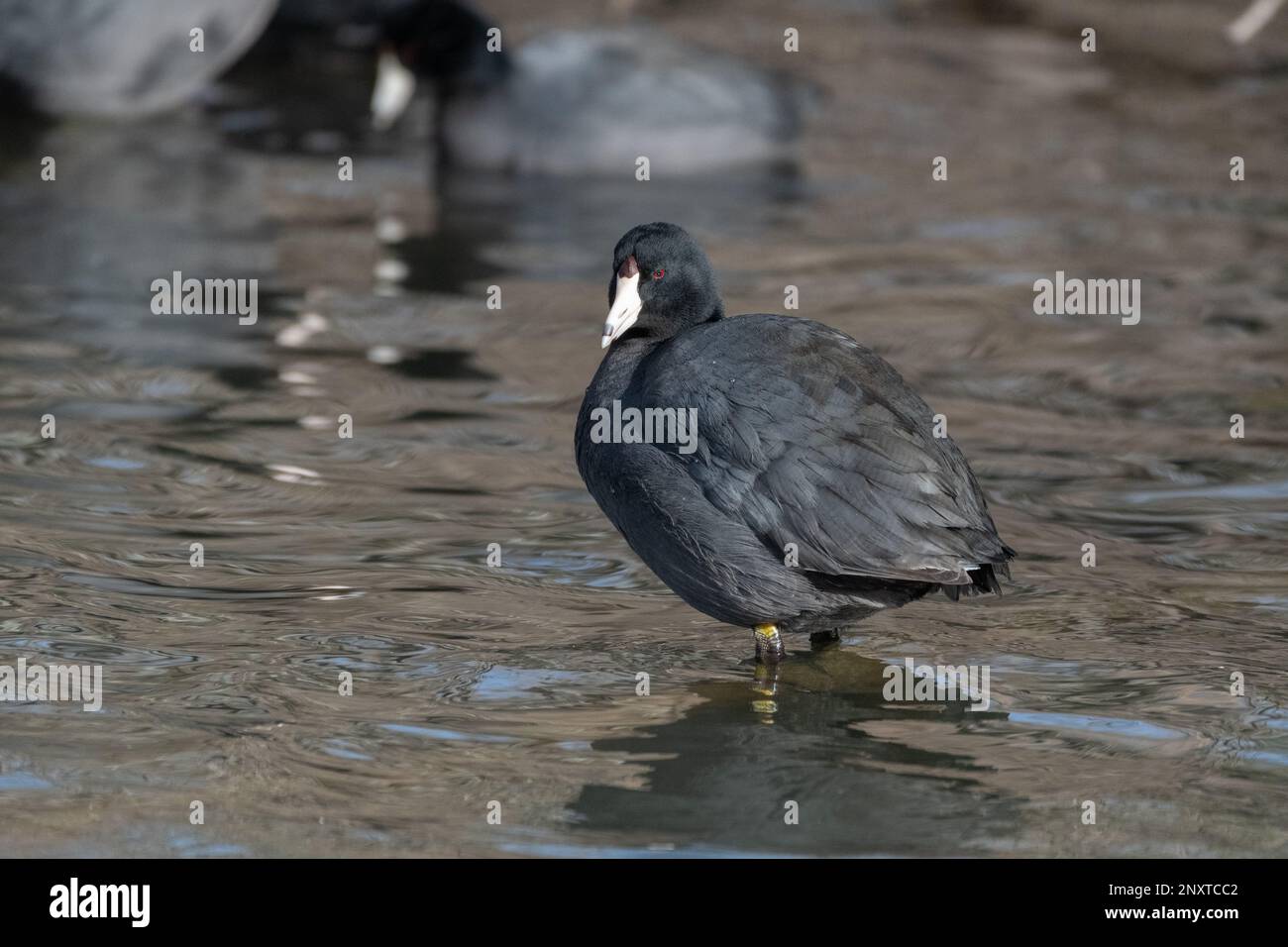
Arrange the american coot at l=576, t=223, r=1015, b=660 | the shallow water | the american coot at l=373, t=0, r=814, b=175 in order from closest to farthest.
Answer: the shallow water < the american coot at l=576, t=223, r=1015, b=660 < the american coot at l=373, t=0, r=814, b=175

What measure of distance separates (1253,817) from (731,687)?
4.06 feet

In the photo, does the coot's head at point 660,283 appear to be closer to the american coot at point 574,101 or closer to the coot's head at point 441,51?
the american coot at point 574,101

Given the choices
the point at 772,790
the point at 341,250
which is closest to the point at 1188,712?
the point at 772,790

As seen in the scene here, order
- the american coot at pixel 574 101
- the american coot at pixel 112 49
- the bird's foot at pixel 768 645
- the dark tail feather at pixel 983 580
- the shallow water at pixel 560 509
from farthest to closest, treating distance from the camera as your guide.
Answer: the american coot at pixel 112 49 → the american coot at pixel 574 101 → the bird's foot at pixel 768 645 → the dark tail feather at pixel 983 580 → the shallow water at pixel 560 509

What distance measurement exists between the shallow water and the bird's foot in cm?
8

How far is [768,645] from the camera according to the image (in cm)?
468

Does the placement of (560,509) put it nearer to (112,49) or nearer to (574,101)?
(574,101)

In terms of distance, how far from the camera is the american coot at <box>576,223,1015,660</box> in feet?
14.1

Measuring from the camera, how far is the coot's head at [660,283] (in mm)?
4727

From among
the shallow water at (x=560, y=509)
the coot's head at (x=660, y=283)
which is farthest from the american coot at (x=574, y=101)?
the coot's head at (x=660, y=283)

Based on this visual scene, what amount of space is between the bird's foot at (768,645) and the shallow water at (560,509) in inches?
3.1

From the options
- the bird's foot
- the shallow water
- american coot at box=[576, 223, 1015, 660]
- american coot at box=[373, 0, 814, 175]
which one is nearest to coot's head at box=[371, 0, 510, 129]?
american coot at box=[373, 0, 814, 175]

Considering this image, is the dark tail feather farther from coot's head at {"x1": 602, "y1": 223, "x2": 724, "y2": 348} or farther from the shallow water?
coot's head at {"x1": 602, "y1": 223, "x2": 724, "y2": 348}

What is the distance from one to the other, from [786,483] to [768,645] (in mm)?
532
